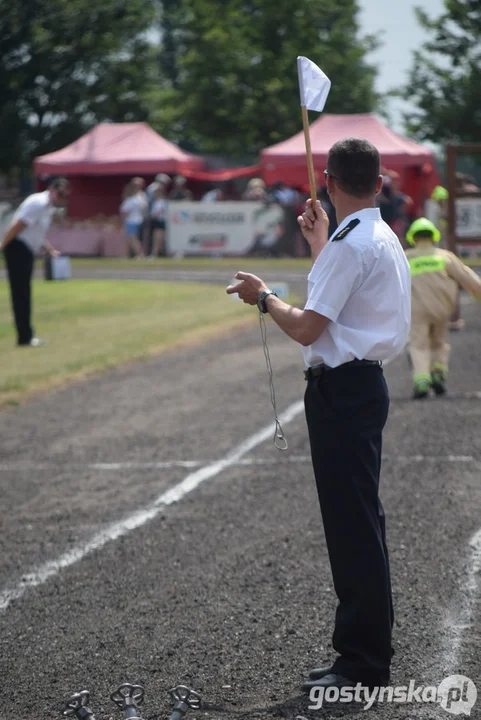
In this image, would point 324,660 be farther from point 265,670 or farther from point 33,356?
point 33,356

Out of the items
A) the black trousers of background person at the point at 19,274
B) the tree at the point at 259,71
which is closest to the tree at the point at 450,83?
the tree at the point at 259,71

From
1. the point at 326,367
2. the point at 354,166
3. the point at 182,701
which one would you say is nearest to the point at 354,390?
the point at 326,367

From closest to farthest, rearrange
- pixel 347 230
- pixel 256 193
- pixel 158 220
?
pixel 347 230 → pixel 256 193 → pixel 158 220

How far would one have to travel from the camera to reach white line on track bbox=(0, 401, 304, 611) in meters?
6.32

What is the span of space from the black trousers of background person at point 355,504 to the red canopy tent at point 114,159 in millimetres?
34331

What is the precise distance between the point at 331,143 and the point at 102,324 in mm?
15204

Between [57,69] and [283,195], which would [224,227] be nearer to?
[283,195]

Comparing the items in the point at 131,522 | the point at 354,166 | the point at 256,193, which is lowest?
the point at 256,193

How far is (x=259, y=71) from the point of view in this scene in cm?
5481

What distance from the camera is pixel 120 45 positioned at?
2180 inches

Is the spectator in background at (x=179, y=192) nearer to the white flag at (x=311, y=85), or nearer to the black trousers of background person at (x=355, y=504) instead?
the white flag at (x=311, y=85)

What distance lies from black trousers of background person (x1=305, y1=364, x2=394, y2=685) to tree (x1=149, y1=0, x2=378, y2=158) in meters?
49.0

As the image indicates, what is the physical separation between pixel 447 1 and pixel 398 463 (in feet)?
125

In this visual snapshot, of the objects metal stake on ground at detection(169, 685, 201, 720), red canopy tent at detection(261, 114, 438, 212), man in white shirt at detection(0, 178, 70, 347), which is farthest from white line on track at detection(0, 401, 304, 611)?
red canopy tent at detection(261, 114, 438, 212)
